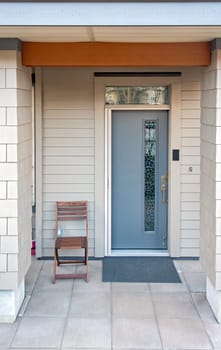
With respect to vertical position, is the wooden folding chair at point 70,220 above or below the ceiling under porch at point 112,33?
below

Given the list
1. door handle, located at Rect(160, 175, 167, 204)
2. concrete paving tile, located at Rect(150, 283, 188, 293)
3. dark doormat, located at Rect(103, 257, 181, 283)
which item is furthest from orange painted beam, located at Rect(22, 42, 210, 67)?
dark doormat, located at Rect(103, 257, 181, 283)

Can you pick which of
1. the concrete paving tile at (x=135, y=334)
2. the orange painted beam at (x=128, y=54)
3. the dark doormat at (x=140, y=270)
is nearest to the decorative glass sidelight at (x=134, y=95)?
the orange painted beam at (x=128, y=54)

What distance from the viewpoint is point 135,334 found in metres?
5.63

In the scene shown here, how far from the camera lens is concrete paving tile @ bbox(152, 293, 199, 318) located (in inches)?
241

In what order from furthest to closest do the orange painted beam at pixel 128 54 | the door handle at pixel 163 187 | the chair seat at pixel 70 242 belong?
the door handle at pixel 163 187
the chair seat at pixel 70 242
the orange painted beam at pixel 128 54

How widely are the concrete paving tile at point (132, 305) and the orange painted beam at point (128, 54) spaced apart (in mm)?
2622

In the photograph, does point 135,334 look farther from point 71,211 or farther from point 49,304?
point 71,211

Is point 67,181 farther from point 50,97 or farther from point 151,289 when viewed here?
point 151,289

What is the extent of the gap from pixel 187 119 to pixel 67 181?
1.87 meters

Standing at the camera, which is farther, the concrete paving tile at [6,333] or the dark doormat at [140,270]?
the dark doormat at [140,270]

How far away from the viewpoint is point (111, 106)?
796 cm

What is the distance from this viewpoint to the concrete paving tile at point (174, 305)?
6125 mm

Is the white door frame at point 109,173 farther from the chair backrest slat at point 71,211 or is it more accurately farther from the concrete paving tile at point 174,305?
the concrete paving tile at point 174,305

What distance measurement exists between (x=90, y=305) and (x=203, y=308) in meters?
1.24
